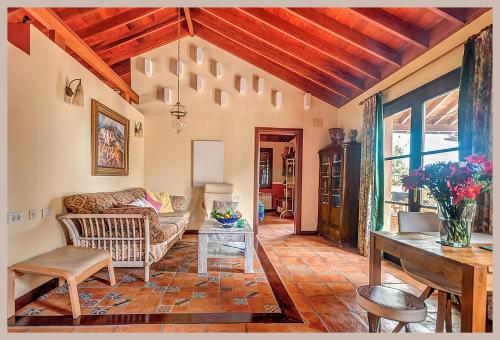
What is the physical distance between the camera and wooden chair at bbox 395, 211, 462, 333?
1.64 metres

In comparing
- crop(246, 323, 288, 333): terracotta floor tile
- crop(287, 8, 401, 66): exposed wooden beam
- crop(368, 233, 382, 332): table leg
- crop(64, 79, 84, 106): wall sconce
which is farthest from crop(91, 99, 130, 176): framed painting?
crop(368, 233, 382, 332): table leg

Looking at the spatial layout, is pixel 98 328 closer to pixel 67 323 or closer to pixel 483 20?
pixel 67 323

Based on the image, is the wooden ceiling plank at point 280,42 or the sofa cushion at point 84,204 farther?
the wooden ceiling plank at point 280,42

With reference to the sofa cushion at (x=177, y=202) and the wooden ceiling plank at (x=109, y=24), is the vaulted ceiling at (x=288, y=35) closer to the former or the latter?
the wooden ceiling plank at (x=109, y=24)

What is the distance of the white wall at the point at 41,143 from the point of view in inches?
93.7

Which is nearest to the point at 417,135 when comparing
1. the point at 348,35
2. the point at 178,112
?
the point at 348,35

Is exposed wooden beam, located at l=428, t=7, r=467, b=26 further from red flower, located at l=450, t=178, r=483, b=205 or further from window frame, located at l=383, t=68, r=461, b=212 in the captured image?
red flower, located at l=450, t=178, r=483, b=205

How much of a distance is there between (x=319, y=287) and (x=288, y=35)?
11.7ft

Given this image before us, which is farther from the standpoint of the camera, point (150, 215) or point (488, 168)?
point (150, 215)

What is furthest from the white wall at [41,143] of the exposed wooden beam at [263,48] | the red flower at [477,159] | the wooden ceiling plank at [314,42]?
the red flower at [477,159]

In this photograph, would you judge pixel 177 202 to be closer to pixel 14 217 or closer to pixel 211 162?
pixel 211 162

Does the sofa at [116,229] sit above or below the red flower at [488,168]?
below

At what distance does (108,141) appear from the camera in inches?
163

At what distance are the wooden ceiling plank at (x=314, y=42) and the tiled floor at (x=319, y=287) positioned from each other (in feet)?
9.54
